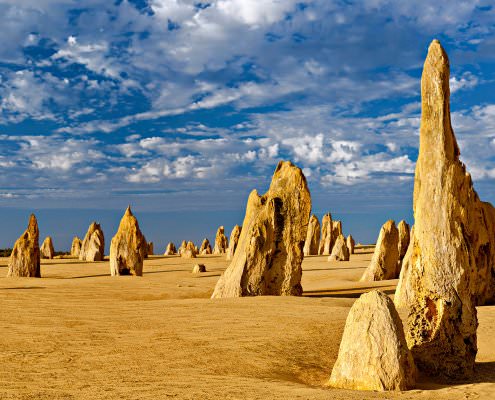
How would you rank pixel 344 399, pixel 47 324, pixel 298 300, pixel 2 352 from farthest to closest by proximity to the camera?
pixel 298 300, pixel 47 324, pixel 2 352, pixel 344 399

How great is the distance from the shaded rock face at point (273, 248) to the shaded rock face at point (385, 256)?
7.02m

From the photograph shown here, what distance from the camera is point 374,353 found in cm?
701

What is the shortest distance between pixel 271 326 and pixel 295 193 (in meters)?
6.05

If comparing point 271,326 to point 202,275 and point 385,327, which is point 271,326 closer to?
point 385,327

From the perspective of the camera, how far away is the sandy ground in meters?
6.54

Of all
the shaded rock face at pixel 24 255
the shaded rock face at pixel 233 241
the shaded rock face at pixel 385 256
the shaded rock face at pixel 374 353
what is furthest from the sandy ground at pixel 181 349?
the shaded rock face at pixel 233 241

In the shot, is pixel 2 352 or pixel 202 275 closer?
pixel 2 352

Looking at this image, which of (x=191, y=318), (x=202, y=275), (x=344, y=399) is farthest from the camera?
Answer: (x=202, y=275)

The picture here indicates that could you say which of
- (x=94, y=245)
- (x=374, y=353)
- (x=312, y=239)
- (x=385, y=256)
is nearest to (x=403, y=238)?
(x=385, y=256)

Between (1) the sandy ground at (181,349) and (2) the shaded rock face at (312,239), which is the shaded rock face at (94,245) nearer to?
(2) the shaded rock face at (312,239)

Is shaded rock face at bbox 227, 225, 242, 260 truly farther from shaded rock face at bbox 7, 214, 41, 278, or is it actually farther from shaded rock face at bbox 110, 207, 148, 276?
shaded rock face at bbox 7, 214, 41, 278

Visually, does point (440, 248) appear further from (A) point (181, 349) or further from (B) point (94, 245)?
(B) point (94, 245)

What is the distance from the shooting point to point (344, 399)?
611 centimetres

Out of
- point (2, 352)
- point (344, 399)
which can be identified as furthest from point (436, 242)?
point (2, 352)
